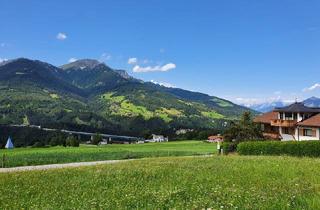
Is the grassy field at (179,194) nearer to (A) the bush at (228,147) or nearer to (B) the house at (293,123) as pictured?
(A) the bush at (228,147)

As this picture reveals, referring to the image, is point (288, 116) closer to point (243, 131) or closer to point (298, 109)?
point (298, 109)

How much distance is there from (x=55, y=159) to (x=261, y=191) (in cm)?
Answer: 5023

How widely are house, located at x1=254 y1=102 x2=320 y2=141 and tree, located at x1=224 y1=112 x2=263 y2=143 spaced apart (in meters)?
13.6

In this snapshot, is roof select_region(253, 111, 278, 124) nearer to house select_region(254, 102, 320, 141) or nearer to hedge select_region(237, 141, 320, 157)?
house select_region(254, 102, 320, 141)

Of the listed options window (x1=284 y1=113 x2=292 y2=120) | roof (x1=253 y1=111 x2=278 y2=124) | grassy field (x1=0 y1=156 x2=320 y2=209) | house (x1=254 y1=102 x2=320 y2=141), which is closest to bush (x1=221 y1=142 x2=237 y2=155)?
house (x1=254 y1=102 x2=320 y2=141)

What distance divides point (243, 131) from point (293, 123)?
2577cm

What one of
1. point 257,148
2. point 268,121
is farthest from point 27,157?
point 268,121

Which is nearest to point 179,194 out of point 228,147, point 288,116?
point 228,147

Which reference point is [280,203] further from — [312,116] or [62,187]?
[312,116]

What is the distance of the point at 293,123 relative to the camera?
96.1m

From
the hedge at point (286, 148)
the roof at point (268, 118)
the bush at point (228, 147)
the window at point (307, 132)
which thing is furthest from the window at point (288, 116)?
the hedge at point (286, 148)

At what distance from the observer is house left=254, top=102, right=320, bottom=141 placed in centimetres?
8804

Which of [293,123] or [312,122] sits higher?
[293,123]

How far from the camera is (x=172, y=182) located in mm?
19469
